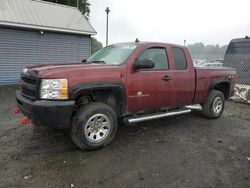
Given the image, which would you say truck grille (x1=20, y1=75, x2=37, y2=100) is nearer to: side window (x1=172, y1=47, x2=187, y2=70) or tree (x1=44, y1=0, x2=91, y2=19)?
side window (x1=172, y1=47, x2=187, y2=70)

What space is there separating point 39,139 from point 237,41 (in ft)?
30.2

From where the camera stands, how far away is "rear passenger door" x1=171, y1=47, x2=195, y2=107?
491cm

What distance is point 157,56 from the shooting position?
15.7 feet

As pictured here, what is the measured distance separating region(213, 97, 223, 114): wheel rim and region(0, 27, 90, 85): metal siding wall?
9.20 metres

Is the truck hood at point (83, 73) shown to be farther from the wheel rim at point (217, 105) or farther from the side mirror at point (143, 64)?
the wheel rim at point (217, 105)

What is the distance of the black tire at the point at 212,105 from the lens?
5.88m

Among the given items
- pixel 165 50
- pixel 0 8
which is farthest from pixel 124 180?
pixel 0 8

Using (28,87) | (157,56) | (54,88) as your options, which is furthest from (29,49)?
(54,88)

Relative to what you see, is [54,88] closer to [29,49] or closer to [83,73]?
[83,73]

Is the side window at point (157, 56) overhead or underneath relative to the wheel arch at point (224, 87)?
overhead

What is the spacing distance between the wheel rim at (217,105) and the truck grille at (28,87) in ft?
14.9

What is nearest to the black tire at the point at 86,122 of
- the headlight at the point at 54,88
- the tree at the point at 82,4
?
the headlight at the point at 54,88

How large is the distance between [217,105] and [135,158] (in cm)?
346

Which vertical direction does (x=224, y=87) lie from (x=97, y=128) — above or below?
above
